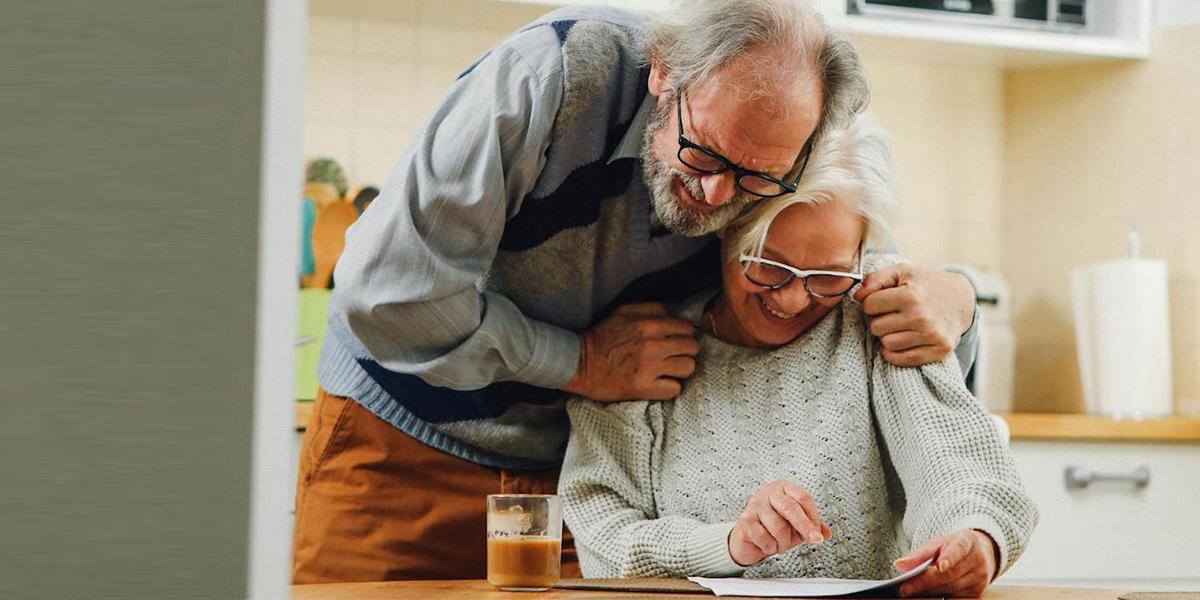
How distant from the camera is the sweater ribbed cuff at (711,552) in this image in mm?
1265

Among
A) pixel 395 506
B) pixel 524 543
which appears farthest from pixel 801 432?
pixel 395 506

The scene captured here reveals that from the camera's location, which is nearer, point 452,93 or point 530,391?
point 452,93

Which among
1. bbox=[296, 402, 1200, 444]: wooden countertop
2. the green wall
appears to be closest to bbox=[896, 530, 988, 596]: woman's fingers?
the green wall

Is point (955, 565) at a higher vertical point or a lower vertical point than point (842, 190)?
lower

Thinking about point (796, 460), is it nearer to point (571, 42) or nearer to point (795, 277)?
point (795, 277)

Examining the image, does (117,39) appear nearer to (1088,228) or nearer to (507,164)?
(507,164)

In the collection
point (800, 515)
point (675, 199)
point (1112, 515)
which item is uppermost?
point (675, 199)

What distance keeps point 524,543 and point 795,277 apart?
Answer: 0.46m

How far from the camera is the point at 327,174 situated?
2.69 m

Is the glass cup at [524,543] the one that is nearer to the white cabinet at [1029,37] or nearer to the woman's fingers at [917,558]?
the woman's fingers at [917,558]

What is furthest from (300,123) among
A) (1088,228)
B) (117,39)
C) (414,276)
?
(1088,228)

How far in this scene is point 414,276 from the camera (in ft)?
4.56

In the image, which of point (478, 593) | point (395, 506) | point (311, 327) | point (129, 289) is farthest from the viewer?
point (311, 327)

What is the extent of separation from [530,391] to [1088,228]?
1806mm
